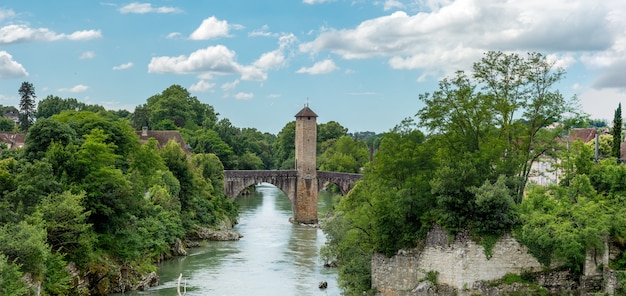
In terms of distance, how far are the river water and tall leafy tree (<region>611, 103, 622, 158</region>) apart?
13944 mm

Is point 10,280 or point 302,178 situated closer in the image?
point 10,280

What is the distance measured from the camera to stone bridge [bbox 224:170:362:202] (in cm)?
6744

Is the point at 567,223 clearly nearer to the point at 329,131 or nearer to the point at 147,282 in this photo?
the point at 147,282

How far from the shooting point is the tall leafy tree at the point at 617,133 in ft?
120

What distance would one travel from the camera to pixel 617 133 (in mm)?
37312

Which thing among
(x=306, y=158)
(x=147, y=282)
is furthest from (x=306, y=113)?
(x=147, y=282)

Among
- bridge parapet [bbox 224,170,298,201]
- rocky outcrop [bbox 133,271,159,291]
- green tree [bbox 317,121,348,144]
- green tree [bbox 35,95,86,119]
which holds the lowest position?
rocky outcrop [bbox 133,271,159,291]

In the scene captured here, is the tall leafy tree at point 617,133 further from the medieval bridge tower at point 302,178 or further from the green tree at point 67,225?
the medieval bridge tower at point 302,178

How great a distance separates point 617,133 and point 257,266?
19156 mm

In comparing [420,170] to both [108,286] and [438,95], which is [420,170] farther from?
[108,286]

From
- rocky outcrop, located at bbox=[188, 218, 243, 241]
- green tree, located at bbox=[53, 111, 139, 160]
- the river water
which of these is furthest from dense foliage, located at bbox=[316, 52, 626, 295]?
rocky outcrop, located at bbox=[188, 218, 243, 241]

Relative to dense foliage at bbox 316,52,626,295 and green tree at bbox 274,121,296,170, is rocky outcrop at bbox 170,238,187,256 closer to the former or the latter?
dense foliage at bbox 316,52,626,295

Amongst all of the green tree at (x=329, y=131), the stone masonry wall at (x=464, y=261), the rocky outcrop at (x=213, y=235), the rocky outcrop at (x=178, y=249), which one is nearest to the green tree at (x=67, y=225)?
the stone masonry wall at (x=464, y=261)

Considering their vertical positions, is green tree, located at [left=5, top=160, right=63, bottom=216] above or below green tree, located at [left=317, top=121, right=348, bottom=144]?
below
